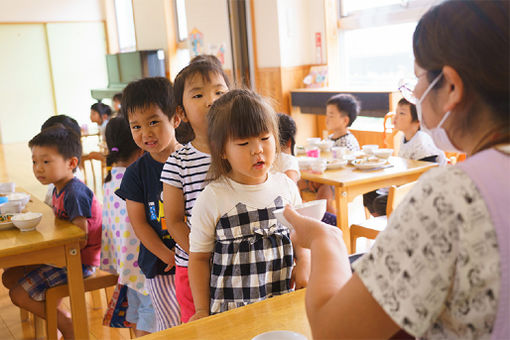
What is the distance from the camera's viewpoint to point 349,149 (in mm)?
4066

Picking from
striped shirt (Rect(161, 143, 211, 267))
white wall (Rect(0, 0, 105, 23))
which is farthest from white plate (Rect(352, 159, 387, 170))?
white wall (Rect(0, 0, 105, 23))

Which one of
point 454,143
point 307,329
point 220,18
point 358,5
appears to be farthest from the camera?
point 220,18

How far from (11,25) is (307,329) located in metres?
7.48

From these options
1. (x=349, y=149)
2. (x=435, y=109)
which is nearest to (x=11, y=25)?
(x=349, y=149)

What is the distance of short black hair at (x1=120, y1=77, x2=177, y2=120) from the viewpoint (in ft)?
6.15

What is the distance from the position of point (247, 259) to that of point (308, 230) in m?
0.49

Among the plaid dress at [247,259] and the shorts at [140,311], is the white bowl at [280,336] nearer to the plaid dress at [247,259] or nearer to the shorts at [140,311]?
the plaid dress at [247,259]

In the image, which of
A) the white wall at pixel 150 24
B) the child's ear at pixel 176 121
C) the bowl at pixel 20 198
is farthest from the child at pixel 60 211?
the white wall at pixel 150 24

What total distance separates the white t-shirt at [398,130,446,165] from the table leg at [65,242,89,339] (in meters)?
A: 2.37

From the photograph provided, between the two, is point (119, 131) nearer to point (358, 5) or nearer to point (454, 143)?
point (454, 143)

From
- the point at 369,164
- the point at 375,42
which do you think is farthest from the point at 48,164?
the point at 375,42

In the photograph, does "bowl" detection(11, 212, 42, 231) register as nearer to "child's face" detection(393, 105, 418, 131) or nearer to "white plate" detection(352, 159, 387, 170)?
"white plate" detection(352, 159, 387, 170)

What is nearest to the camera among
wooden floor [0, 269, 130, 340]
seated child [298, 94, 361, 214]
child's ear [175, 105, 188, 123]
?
child's ear [175, 105, 188, 123]

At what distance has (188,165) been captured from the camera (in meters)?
1.64
